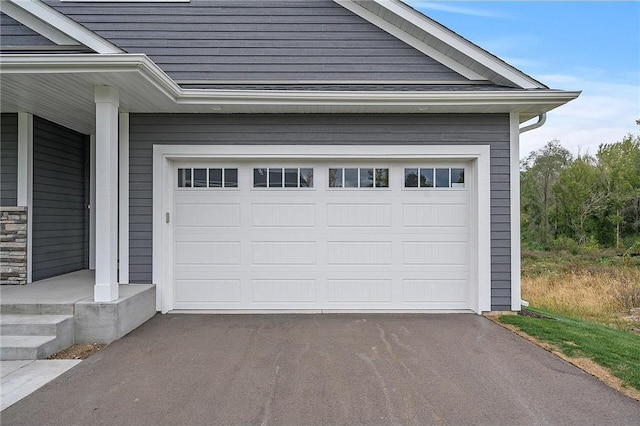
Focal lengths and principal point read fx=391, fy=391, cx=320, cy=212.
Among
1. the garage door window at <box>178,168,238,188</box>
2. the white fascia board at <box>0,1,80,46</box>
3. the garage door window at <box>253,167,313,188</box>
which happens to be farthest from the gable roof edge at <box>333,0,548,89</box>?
the white fascia board at <box>0,1,80,46</box>

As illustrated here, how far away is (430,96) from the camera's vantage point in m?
4.96

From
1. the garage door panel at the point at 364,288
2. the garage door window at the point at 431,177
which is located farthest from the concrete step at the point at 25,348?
the garage door window at the point at 431,177

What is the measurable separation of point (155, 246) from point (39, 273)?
5.88 ft

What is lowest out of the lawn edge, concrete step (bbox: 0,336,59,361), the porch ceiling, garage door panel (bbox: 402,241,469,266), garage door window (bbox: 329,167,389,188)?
the lawn edge

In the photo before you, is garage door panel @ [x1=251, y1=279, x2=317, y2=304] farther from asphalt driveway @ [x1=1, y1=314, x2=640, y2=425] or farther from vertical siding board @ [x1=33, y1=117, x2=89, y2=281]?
vertical siding board @ [x1=33, y1=117, x2=89, y2=281]

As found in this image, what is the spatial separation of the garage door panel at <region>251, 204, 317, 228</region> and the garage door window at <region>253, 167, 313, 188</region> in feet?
0.93

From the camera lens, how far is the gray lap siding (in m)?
5.29

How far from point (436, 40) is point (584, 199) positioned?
1826cm

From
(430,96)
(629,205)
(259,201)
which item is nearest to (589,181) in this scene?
(629,205)

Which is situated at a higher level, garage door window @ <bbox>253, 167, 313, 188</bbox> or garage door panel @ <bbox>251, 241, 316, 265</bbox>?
garage door window @ <bbox>253, 167, 313, 188</bbox>

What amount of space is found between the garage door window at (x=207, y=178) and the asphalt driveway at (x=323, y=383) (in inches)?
78.6

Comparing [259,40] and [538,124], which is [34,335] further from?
[538,124]

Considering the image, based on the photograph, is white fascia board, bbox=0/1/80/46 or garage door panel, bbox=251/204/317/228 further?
garage door panel, bbox=251/204/317/228

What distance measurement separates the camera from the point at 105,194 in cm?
411
